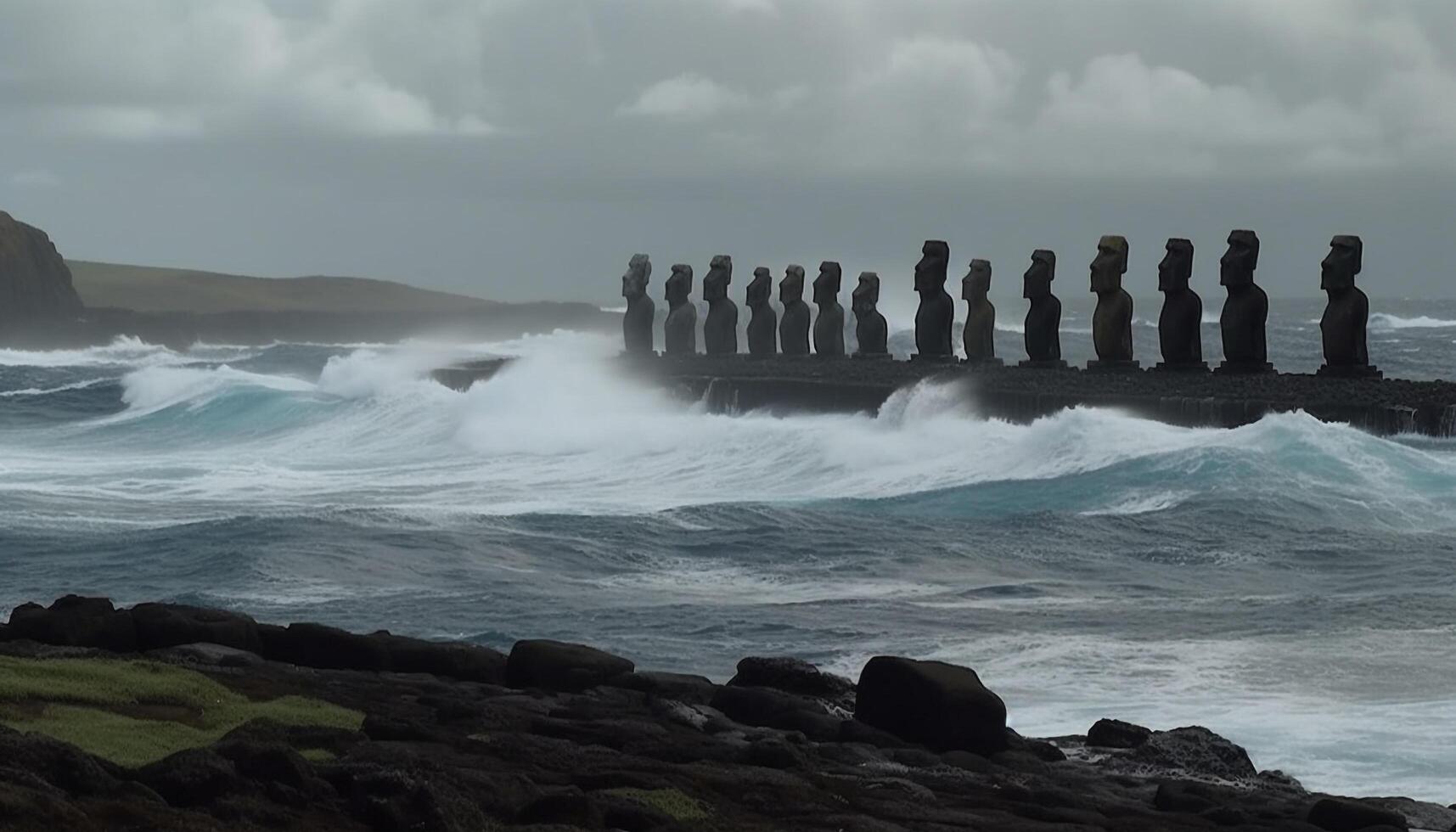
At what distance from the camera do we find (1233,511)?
60.2 feet

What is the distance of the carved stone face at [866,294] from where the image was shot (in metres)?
35.9

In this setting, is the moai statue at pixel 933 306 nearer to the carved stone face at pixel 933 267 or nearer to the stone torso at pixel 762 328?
the carved stone face at pixel 933 267

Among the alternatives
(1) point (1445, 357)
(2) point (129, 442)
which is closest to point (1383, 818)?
(2) point (129, 442)

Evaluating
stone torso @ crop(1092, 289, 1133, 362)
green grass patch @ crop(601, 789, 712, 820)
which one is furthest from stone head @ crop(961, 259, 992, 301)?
green grass patch @ crop(601, 789, 712, 820)

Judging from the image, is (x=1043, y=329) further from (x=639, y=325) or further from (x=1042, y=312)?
(x=639, y=325)

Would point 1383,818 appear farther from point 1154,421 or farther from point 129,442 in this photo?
point 129,442

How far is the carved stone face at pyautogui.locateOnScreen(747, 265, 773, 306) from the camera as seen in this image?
3831 cm

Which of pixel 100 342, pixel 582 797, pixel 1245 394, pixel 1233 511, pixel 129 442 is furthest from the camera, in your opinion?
pixel 100 342

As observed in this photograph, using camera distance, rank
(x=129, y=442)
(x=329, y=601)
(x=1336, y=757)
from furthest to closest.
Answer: (x=129, y=442)
(x=329, y=601)
(x=1336, y=757)

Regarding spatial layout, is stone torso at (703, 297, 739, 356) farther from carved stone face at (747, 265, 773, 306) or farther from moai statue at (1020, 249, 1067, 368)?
moai statue at (1020, 249, 1067, 368)

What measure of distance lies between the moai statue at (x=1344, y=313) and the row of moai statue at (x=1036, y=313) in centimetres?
1

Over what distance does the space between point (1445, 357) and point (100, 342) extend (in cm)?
4763

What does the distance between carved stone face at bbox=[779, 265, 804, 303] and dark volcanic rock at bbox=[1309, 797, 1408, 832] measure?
30.7 m

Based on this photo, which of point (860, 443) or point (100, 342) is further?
point (100, 342)
